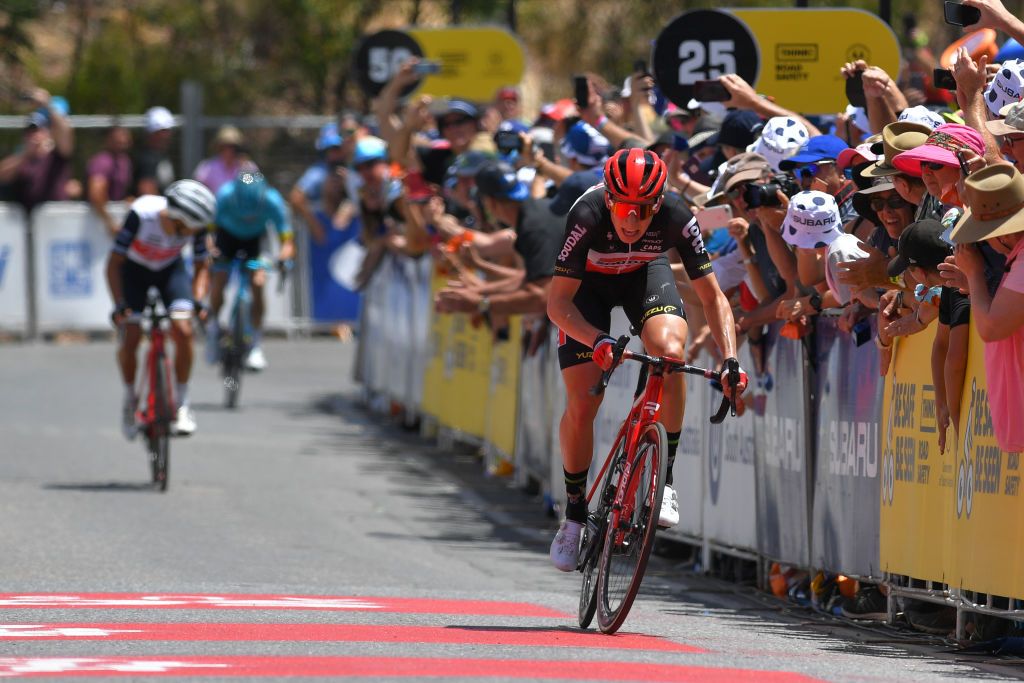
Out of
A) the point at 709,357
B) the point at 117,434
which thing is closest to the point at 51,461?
the point at 117,434

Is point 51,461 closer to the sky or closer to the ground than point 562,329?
closer to the ground

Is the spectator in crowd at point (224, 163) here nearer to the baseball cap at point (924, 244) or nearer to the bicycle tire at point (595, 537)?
the bicycle tire at point (595, 537)

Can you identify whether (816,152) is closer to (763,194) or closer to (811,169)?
(811,169)

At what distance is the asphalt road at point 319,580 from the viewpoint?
7.66 m

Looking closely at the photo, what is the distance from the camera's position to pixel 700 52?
519 inches

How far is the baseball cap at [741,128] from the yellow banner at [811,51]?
174 centimetres

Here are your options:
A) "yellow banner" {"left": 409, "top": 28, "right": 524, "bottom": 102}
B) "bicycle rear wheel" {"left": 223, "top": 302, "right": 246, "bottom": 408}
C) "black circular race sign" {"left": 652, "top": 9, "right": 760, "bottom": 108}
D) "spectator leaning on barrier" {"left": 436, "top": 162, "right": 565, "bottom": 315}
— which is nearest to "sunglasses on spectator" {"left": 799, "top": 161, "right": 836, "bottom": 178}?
"spectator leaning on barrier" {"left": 436, "top": 162, "right": 565, "bottom": 315}

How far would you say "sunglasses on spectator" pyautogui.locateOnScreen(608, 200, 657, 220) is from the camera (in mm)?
8891

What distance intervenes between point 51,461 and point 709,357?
23.0ft

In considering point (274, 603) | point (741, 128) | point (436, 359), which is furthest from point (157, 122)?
point (274, 603)

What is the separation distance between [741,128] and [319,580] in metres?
3.32

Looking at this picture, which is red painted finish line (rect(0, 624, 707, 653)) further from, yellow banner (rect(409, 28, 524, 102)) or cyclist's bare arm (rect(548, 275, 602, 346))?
yellow banner (rect(409, 28, 524, 102))

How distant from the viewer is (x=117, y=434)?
61.4ft

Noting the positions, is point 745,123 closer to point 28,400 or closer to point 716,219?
point 716,219
